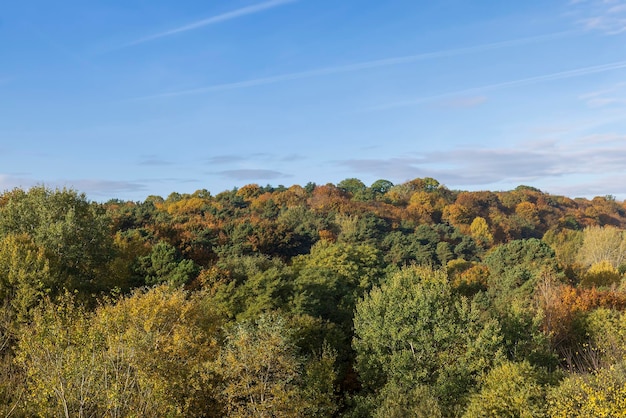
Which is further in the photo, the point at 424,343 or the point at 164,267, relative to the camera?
the point at 164,267

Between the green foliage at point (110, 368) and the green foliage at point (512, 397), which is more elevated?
the green foliage at point (110, 368)

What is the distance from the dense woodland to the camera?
18797mm

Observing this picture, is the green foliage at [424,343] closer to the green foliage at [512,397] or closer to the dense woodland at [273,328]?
the dense woodland at [273,328]

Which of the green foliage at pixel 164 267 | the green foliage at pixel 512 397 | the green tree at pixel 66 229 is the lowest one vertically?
the green foliage at pixel 512 397

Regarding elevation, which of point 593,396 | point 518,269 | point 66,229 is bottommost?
point 593,396

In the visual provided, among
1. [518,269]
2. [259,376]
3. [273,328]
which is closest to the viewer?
[259,376]

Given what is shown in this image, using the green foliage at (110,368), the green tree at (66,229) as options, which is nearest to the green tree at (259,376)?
the green foliage at (110,368)

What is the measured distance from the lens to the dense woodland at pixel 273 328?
Answer: 1880 centimetres

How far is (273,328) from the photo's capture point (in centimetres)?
2762

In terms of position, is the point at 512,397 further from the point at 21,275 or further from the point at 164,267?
the point at 164,267

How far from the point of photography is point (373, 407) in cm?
3011

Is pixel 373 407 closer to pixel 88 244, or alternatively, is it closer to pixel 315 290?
pixel 315 290

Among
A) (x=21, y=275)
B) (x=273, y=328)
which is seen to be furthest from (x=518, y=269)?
(x=21, y=275)

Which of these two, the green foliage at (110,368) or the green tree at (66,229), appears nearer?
the green foliage at (110,368)
